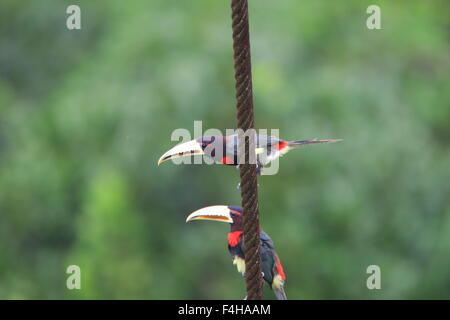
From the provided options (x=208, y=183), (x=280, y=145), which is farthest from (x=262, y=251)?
(x=208, y=183)

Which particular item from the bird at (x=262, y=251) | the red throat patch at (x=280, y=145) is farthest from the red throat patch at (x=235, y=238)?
the red throat patch at (x=280, y=145)

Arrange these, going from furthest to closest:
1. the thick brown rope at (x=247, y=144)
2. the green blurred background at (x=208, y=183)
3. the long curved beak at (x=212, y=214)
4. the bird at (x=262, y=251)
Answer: the green blurred background at (x=208, y=183), the bird at (x=262, y=251), the long curved beak at (x=212, y=214), the thick brown rope at (x=247, y=144)

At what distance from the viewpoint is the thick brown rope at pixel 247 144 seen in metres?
3.55

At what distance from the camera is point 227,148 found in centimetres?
449

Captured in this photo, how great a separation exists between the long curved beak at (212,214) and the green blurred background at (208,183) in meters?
7.71

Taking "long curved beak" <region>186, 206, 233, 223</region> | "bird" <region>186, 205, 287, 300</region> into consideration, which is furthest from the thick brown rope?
"bird" <region>186, 205, 287, 300</region>

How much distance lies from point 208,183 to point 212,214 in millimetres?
9131

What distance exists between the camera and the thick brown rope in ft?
11.7

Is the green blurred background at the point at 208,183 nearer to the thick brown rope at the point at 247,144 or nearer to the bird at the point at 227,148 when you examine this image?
the bird at the point at 227,148

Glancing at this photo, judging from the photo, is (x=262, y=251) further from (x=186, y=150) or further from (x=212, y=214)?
(x=186, y=150)

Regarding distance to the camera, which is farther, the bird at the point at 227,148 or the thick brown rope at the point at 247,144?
the bird at the point at 227,148

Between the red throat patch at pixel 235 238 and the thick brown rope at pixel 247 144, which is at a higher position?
the thick brown rope at pixel 247 144

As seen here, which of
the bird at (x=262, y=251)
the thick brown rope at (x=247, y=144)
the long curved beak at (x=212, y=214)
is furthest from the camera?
the bird at (x=262, y=251)

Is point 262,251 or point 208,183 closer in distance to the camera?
point 262,251
